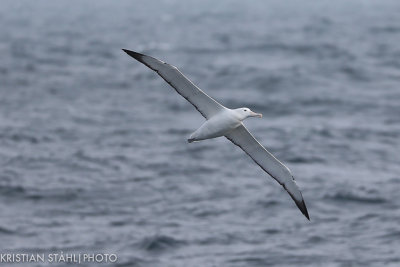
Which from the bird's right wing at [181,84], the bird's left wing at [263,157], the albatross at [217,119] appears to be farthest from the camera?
the bird's left wing at [263,157]

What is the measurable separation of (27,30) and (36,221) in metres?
45.2

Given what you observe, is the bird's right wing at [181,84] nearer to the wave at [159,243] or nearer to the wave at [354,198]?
the wave at [159,243]

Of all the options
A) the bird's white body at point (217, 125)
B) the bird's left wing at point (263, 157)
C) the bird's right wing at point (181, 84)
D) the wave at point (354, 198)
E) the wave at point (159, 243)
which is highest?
the bird's right wing at point (181, 84)

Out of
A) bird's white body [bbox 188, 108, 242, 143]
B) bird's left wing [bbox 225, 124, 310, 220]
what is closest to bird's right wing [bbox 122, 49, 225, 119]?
bird's white body [bbox 188, 108, 242, 143]

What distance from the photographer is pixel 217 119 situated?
13758 mm

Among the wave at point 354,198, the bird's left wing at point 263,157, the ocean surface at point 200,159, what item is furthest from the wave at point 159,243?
the wave at point 354,198

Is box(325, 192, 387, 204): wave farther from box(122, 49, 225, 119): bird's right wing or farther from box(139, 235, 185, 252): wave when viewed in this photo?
box(122, 49, 225, 119): bird's right wing

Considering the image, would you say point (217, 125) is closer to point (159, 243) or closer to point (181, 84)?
point (181, 84)

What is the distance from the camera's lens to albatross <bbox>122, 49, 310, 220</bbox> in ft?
43.0

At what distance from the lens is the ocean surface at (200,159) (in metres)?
18.1

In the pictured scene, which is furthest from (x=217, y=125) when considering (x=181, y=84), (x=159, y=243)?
(x=159, y=243)

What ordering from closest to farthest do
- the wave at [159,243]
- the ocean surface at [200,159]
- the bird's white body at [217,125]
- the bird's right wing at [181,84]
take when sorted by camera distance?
the bird's right wing at [181,84] < the bird's white body at [217,125] < the wave at [159,243] < the ocean surface at [200,159]

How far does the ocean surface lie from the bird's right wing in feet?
14.5

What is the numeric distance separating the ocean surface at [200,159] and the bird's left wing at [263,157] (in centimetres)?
261
